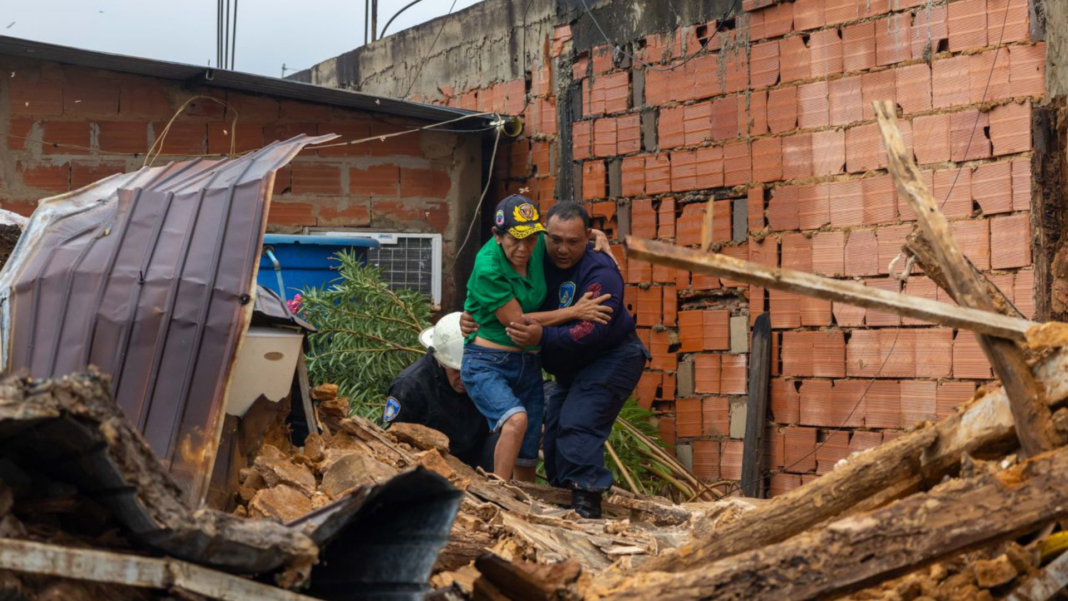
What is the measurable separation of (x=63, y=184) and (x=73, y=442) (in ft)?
19.8

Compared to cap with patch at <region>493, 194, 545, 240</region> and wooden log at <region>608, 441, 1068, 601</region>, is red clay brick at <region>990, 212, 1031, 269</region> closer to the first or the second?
cap with patch at <region>493, 194, 545, 240</region>

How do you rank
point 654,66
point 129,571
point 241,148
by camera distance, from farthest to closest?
point 241,148
point 654,66
point 129,571

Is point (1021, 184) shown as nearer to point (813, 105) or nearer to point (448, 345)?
point (813, 105)

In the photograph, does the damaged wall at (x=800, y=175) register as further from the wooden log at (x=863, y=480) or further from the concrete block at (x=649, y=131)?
the wooden log at (x=863, y=480)

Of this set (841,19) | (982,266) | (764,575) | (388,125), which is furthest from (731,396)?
(764,575)

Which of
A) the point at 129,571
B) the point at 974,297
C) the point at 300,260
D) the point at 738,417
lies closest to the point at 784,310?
the point at 738,417

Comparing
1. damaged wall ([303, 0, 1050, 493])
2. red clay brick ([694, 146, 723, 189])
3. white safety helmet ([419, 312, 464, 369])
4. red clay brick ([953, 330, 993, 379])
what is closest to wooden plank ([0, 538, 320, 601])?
white safety helmet ([419, 312, 464, 369])

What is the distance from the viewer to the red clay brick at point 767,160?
266 inches

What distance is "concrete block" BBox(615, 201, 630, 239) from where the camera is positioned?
25.0 ft

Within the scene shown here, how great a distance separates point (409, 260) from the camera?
8633 mm

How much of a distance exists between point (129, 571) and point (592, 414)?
330 centimetres

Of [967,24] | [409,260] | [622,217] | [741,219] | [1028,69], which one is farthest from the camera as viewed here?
Answer: [409,260]

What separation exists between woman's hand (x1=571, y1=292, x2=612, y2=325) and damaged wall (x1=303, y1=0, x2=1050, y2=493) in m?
1.69

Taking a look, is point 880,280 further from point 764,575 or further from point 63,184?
point 63,184
